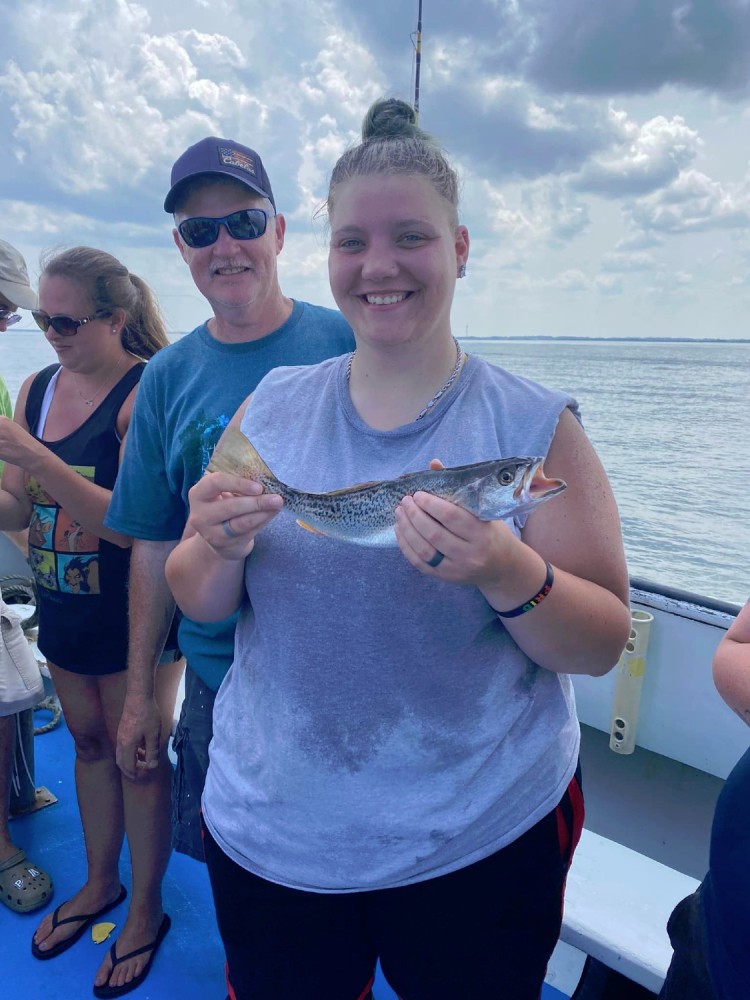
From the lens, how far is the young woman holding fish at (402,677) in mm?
1354

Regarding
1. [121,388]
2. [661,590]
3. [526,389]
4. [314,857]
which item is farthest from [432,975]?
[661,590]

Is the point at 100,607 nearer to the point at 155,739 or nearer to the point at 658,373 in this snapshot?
the point at 155,739

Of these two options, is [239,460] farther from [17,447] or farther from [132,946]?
[132,946]

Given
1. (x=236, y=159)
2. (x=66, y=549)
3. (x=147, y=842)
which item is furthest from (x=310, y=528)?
(x=147, y=842)

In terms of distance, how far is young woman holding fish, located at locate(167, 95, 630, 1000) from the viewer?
4.44 feet

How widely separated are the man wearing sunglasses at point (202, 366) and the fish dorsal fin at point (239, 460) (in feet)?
2.04

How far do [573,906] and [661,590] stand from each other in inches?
84.3

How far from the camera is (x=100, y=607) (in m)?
2.54

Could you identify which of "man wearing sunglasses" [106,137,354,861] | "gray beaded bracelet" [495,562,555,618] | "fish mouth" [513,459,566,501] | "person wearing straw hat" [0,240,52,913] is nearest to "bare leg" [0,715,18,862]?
"person wearing straw hat" [0,240,52,913]

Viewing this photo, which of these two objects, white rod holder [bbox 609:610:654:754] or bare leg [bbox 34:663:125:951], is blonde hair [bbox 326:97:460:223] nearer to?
bare leg [bbox 34:663:125:951]

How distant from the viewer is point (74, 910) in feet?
8.71

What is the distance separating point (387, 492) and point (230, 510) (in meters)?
0.32

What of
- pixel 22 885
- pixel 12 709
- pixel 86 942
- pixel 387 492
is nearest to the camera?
pixel 387 492

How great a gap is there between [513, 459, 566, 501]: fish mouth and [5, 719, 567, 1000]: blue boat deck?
86.9 inches
